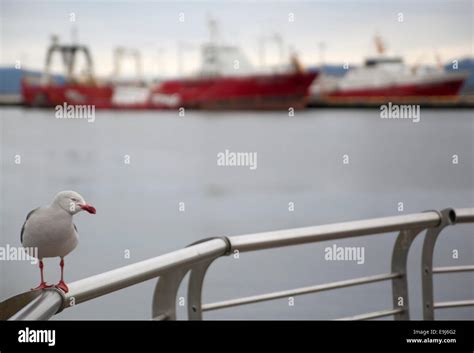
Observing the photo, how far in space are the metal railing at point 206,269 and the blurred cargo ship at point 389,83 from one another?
5502 millimetres

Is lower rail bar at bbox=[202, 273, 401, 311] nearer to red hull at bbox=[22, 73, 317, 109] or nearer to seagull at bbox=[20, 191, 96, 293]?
seagull at bbox=[20, 191, 96, 293]

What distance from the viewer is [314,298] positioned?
7.04 metres

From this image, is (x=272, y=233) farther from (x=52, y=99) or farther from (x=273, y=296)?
(x=52, y=99)

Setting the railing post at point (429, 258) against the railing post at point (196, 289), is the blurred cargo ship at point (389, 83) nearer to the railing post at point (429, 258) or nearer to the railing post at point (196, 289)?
the railing post at point (429, 258)

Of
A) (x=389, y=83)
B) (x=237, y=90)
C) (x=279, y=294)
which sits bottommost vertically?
(x=279, y=294)

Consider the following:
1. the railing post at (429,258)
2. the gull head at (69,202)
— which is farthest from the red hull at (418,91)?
the gull head at (69,202)

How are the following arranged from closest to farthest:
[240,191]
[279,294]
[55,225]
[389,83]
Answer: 1. [55,225]
2. [279,294]
3. [389,83]
4. [240,191]

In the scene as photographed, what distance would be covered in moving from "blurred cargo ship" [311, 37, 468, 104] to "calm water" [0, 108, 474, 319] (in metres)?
1.69

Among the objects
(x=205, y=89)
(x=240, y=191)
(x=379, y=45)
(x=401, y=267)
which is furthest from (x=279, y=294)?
(x=240, y=191)

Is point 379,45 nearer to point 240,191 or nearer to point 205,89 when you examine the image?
→ point 205,89

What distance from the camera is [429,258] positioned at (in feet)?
5.16

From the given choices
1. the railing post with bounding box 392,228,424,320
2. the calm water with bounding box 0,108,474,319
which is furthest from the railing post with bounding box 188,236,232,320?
the calm water with bounding box 0,108,474,319

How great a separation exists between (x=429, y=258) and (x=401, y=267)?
6 cm
